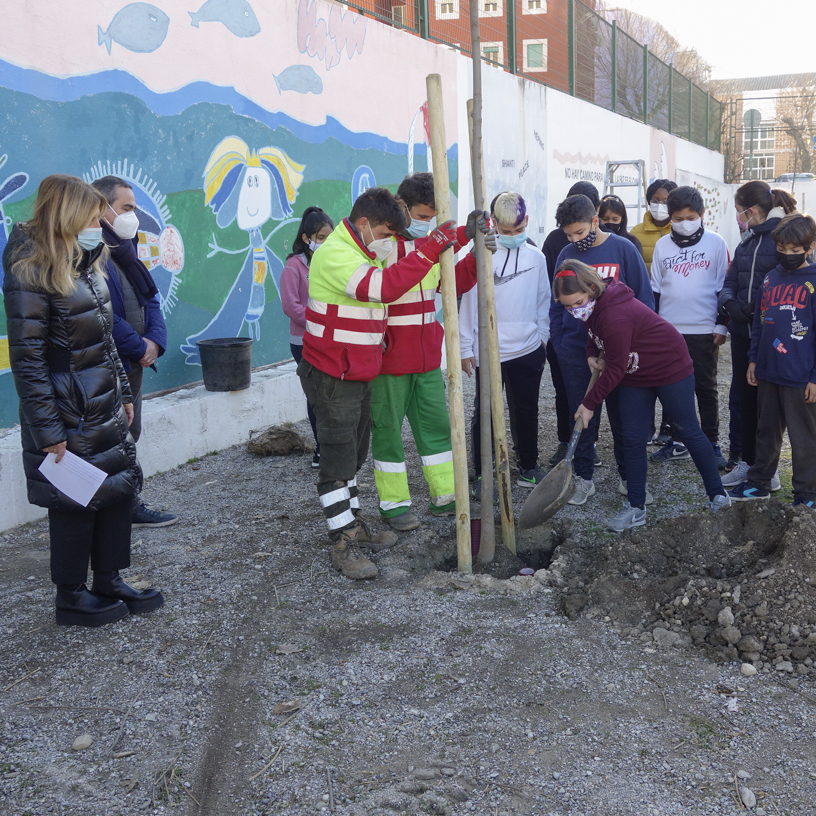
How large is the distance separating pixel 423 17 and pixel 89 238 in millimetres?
7731

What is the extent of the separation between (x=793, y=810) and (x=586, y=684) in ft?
2.65

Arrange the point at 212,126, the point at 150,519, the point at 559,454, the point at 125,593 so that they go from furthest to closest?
1. the point at 212,126
2. the point at 559,454
3. the point at 150,519
4. the point at 125,593

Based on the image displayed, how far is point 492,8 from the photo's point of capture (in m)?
12.1

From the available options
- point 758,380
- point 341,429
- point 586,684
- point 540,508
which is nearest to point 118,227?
point 341,429

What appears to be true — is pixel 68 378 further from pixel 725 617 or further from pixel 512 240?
pixel 725 617

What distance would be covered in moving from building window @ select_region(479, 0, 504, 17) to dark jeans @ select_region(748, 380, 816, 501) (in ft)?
31.6

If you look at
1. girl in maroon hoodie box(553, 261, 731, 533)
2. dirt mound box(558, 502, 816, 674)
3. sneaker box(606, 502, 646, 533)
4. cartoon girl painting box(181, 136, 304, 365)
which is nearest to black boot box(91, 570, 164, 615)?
dirt mound box(558, 502, 816, 674)

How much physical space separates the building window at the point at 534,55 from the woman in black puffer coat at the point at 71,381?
35.8 feet

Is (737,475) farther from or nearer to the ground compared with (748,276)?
nearer to the ground

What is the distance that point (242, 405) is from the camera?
6.37m

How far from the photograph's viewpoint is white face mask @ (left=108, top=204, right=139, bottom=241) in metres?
4.30

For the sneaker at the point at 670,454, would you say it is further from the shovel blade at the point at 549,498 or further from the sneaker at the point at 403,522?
the sneaker at the point at 403,522

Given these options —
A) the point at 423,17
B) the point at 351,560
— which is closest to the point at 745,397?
the point at 351,560

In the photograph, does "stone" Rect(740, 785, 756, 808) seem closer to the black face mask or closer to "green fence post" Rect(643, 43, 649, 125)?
the black face mask
